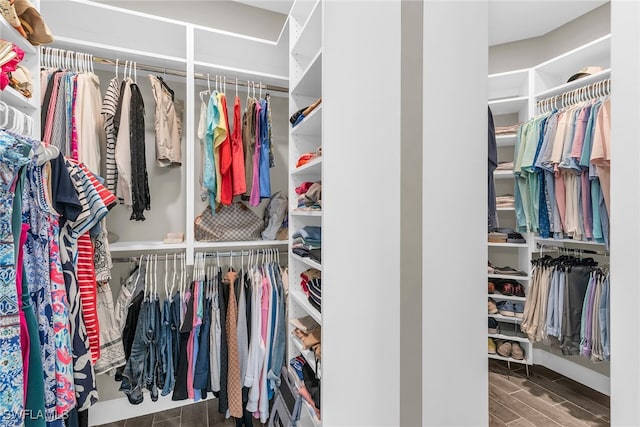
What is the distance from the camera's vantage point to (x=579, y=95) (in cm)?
190

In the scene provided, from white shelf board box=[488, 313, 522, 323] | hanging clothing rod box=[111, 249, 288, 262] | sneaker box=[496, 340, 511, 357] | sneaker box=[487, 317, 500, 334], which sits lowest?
sneaker box=[496, 340, 511, 357]

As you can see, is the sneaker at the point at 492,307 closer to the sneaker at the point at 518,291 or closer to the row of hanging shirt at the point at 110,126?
the sneaker at the point at 518,291

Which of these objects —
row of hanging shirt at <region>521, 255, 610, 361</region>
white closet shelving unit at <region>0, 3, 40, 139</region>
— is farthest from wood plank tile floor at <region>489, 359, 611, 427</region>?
white closet shelving unit at <region>0, 3, 40, 139</region>

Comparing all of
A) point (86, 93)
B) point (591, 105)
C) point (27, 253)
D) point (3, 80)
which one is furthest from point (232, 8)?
point (591, 105)

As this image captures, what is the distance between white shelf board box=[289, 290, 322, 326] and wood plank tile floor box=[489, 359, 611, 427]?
2.28 feet

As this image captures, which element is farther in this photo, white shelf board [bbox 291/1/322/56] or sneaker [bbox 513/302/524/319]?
sneaker [bbox 513/302/524/319]

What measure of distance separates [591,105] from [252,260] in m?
2.16

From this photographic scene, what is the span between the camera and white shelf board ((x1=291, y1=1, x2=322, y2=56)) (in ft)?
4.25

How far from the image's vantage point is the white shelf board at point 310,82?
138 centimetres

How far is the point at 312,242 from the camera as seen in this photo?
1515 mm

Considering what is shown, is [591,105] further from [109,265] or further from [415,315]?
[109,265]

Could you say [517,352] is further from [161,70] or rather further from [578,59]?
[161,70]

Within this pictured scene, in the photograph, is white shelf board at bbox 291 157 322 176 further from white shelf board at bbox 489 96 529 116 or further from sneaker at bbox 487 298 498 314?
sneaker at bbox 487 298 498 314

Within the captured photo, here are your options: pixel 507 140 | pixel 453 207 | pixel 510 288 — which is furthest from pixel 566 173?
pixel 453 207
